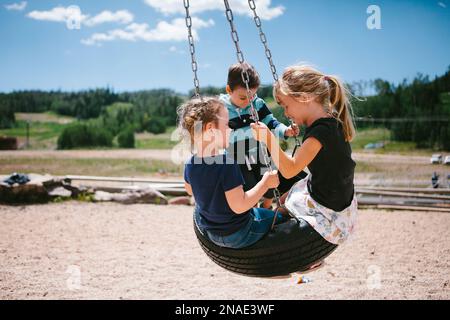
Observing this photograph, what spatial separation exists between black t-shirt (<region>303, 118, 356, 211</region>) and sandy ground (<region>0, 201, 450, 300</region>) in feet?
5.18

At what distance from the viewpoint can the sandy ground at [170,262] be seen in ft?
14.3

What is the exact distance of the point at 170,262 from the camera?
5.30 m

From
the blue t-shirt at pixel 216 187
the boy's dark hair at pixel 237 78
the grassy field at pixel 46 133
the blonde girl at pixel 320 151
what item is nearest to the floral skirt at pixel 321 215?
the blonde girl at pixel 320 151

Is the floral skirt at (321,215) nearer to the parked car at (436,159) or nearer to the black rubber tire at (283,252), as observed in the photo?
the black rubber tire at (283,252)

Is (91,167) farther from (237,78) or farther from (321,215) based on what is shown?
(321,215)

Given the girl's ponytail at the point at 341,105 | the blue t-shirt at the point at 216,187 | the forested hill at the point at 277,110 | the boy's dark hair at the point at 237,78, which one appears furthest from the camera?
the forested hill at the point at 277,110

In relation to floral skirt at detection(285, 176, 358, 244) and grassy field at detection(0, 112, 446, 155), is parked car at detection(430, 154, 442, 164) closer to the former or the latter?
grassy field at detection(0, 112, 446, 155)

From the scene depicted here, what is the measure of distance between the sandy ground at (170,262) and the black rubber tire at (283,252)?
1473 mm

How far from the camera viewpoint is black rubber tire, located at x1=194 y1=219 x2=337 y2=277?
204cm

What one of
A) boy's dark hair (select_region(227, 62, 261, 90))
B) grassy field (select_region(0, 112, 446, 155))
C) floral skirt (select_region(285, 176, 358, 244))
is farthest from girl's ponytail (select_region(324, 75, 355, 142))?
grassy field (select_region(0, 112, 446, 155))

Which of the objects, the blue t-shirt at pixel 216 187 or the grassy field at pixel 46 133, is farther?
the grassy field at pixel 46 133
